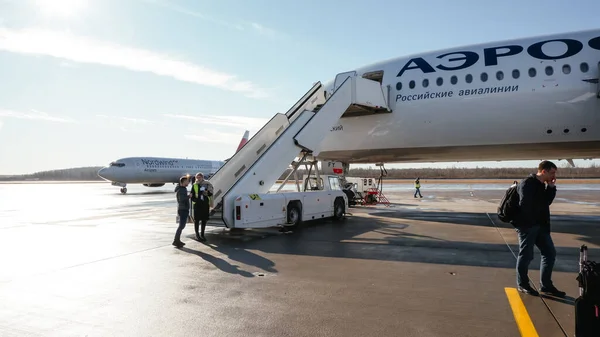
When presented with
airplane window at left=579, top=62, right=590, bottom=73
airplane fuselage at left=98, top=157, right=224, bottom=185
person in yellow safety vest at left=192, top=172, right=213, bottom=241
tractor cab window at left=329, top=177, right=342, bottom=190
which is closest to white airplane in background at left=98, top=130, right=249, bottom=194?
Result: airplane fuselage at left=98, top=157, right=224, bottom=185

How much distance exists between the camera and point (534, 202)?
4977mm

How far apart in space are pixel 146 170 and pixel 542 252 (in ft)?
123

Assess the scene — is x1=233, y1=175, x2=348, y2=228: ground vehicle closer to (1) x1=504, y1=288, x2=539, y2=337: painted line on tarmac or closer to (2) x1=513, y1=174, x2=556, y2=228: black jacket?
(1) x1=504, y1=288, x2=539, y2=337: painted line on tarmac

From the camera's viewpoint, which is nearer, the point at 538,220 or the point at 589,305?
the point at 589,305

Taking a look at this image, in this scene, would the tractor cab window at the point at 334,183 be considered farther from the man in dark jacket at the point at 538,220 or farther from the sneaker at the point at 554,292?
the sneaker at the point at 554,292

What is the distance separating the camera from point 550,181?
198 inches

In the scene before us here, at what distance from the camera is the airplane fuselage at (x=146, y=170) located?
36125mm

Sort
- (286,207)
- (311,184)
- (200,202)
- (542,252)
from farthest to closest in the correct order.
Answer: (311,184) → (286,207) → (200,202) → (542,252)

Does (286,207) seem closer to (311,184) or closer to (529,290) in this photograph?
(311,184)

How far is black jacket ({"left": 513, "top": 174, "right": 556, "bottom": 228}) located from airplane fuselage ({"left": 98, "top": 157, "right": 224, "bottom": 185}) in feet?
121

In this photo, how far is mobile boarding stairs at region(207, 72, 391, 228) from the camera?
10.4 metres

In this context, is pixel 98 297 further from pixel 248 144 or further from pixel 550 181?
pixel 248 144

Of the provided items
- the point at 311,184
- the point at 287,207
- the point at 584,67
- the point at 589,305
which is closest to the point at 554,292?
the point at 589,305

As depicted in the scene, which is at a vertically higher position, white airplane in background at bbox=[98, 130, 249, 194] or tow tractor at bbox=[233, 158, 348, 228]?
white airplane in background at bbox=[98, 130, 249, 194]
